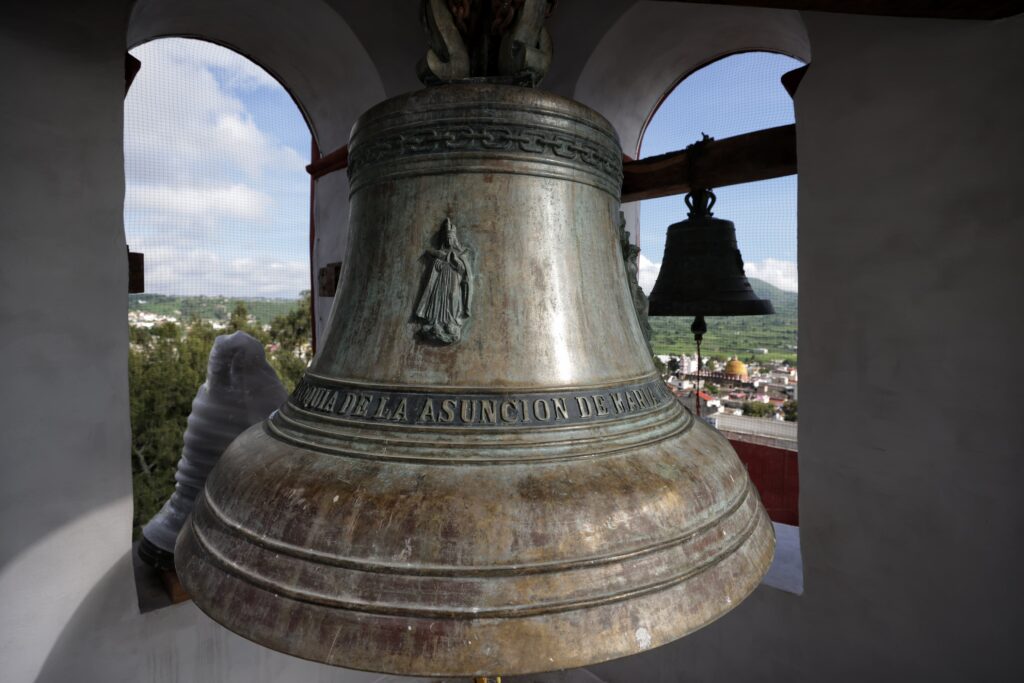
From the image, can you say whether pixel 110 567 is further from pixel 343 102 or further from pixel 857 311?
pixel 857 311

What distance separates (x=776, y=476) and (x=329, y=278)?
2.51 metres

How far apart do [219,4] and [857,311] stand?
257cm

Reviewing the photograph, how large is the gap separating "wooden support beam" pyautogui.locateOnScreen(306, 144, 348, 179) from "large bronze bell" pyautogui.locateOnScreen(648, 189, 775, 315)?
144 cm

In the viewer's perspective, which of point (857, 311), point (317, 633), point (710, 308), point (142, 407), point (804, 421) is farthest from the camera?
point (142, 407)

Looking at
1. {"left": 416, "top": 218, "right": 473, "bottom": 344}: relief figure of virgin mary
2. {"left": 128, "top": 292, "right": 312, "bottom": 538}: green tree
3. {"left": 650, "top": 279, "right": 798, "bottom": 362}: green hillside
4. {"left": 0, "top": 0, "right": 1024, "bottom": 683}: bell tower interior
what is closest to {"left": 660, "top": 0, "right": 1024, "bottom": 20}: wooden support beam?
{"left": 0, "top": 0, "right": 1024, "bottom": 683}: bell tower interior

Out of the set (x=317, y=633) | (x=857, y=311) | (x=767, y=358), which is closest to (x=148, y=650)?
(x=317, y=633)

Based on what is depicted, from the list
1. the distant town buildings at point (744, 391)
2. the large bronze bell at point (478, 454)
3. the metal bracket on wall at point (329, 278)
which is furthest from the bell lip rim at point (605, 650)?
the distant town buildings at point (744, 391)

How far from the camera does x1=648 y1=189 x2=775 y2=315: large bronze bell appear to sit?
88.4 inches

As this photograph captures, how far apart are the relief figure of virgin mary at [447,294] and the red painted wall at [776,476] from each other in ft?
8.68

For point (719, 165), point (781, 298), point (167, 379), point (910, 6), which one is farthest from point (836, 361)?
point (167, 379)

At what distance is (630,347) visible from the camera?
103cm

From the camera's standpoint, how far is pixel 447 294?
0.90 m

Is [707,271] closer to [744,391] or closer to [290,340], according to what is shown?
[744,391]

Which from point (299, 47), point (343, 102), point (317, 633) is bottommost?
point (317, 633)
